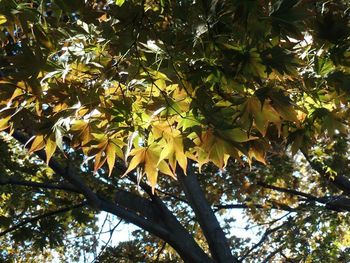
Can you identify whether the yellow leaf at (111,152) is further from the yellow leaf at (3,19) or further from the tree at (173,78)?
the yellow leaf at (3,19)

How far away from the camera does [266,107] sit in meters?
2.03

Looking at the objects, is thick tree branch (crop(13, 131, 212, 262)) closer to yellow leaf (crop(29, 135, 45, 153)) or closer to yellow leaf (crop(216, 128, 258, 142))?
yellow leaf (crop(29, 135, 45, 153))

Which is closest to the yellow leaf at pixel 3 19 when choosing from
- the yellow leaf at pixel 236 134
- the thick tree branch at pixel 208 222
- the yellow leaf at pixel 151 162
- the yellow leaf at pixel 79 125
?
the yellow leaf at pixel 79 125

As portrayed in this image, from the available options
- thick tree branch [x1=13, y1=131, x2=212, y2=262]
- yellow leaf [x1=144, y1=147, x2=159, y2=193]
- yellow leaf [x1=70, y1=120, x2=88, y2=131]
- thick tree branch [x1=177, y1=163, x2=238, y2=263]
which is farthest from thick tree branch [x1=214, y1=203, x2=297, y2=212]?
yellow leaf [x1=70, y1=120, x2=88, y2=131]

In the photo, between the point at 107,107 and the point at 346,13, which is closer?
the point at 107,107

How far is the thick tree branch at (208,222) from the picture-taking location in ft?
17.7

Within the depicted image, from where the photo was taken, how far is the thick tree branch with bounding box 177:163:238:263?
541 centimetres

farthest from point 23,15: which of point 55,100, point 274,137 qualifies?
point 274,137

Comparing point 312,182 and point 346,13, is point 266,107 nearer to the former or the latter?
point 346,13

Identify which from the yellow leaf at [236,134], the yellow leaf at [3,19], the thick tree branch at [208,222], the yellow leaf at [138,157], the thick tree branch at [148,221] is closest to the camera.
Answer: the yellow leaf at [236,134]

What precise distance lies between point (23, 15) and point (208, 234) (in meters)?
4.10

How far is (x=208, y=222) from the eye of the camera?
557cm

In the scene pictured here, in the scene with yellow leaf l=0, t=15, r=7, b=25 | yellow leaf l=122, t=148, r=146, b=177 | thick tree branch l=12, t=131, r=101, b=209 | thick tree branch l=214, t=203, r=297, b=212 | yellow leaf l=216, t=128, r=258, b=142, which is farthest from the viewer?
thick tree branch l=214, t=203, r=297, b=212

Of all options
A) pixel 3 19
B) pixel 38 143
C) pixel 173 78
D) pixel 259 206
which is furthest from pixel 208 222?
pixel 3 19
